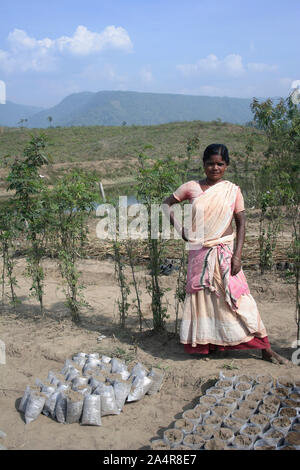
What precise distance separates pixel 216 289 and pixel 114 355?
3.80 ft

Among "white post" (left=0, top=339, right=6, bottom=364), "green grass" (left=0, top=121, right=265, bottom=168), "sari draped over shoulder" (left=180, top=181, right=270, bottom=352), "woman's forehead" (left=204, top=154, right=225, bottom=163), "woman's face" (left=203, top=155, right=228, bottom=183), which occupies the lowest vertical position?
"white post" (left=0, top=339, right=6, bottom=364)

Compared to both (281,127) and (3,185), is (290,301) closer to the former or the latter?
(281,127)

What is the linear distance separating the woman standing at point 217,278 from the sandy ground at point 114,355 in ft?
0.81

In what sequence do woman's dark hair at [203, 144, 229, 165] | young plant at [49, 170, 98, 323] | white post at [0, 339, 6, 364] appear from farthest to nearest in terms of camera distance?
1. young plant at [49, 170, 98, 323]
2. white post at [0, 339, 6, 364]
3. woman's dark hair at [203, 144, 229, 165]

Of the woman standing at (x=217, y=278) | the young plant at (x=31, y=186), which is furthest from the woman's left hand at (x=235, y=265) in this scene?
the young plant at (x=31, y=186)

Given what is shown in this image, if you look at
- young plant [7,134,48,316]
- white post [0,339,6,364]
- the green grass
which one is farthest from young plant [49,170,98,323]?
the green grass

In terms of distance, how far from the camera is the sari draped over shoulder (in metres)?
3.45

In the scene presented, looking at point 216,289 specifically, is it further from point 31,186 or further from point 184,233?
point 31,186
